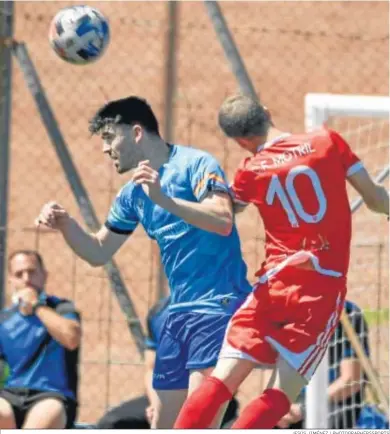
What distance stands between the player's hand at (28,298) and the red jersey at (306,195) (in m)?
2.17

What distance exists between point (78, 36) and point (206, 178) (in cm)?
156

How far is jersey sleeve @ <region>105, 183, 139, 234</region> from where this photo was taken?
20.7 ft

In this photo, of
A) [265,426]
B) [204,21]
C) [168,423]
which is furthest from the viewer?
[204,21]

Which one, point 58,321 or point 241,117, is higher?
point 241,117

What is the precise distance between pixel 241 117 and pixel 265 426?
52.8 inches

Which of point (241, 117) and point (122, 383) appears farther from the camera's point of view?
point (122, 383)

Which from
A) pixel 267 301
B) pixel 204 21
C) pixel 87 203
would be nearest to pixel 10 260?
pixel 87 203

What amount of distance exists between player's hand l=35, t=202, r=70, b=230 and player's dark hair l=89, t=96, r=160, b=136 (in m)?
0.38

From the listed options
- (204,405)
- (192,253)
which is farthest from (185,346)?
(204,405)

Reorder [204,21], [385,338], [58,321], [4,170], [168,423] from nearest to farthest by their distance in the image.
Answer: [168,423]
[58,321]
[4,170]
[385,338]
[204,21]

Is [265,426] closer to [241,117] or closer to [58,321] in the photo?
[241,117]

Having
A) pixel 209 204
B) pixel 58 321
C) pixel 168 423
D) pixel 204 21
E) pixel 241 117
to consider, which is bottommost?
pixel 168 423

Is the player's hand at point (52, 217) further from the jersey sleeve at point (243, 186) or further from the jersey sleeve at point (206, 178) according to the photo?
the jersey sleeve at point (243, 186)

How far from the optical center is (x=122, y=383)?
10711 millimetres
